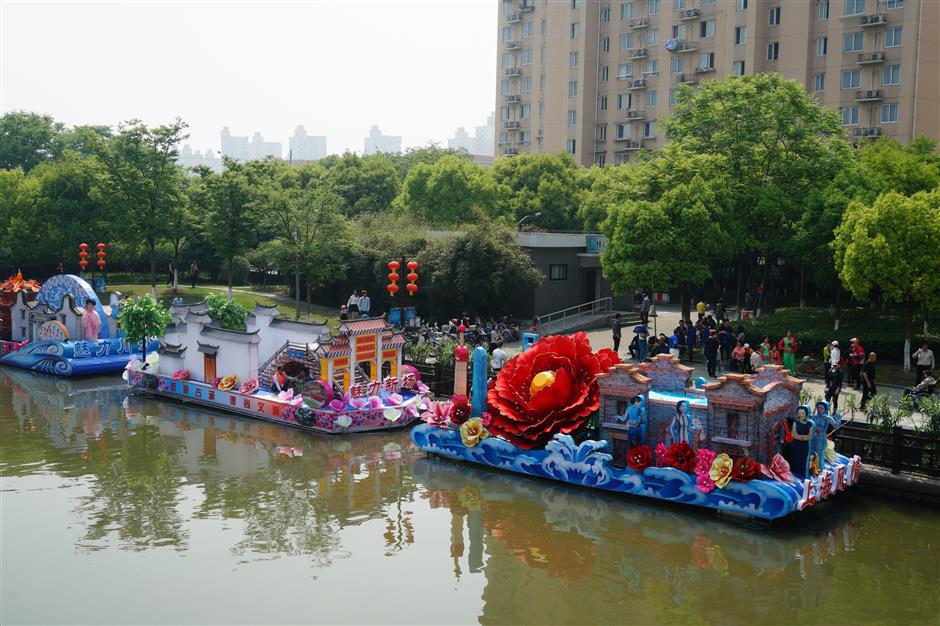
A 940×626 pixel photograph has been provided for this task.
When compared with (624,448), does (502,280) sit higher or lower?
higher

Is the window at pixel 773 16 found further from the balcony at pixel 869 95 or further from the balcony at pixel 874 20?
the balcony at pixel 869 95

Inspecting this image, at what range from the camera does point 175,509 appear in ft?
58.6

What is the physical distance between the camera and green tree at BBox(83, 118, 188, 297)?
45.2 metres

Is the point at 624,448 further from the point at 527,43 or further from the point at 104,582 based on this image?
the point at 527,43

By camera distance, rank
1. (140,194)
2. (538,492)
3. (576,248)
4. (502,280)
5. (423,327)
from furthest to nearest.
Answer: (140,194) → (576,248) → (502,280) → (423,327) → (538,492)

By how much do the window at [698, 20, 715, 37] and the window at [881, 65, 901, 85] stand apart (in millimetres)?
12445

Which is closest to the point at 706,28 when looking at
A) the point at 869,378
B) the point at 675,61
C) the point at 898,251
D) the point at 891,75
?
the point at 675,61

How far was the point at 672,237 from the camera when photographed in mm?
31859

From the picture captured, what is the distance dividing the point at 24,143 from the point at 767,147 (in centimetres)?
6281

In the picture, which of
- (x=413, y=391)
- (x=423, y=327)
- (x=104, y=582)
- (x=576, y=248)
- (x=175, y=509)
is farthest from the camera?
(x=576, y=248)

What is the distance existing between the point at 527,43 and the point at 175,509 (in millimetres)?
68573

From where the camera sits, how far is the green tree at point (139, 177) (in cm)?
4519

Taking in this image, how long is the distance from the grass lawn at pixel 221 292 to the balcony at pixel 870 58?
36.9m

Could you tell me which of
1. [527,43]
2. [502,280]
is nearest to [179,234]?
[502,280]
